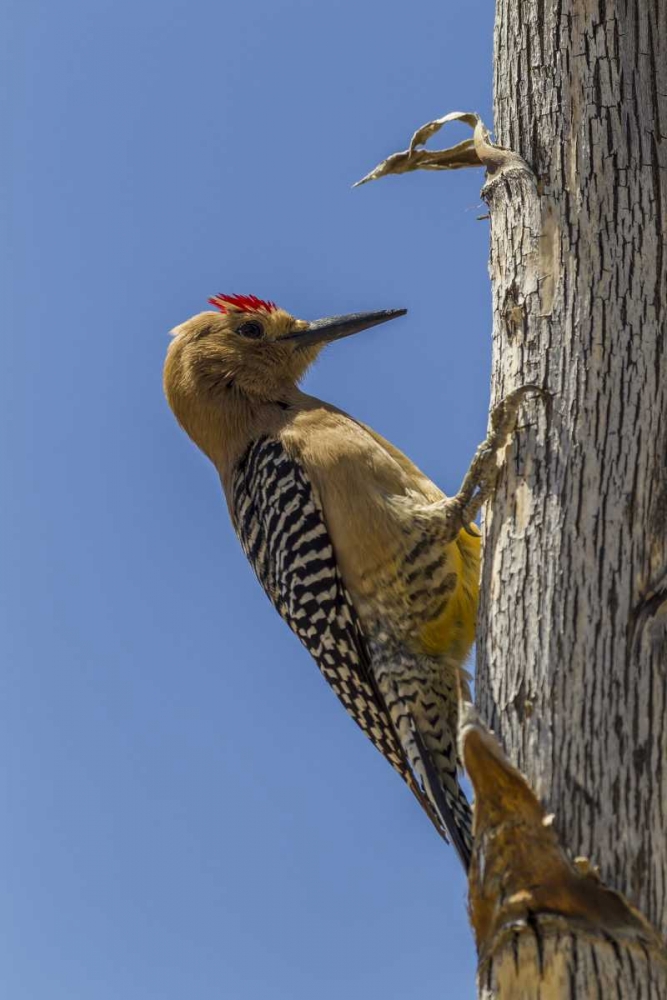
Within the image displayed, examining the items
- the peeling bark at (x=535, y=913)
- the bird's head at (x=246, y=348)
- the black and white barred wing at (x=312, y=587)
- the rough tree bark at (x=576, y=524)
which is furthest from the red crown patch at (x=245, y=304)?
the peeling bark at (x=535, y=913)

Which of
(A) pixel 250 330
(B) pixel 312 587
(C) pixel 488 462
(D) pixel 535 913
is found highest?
(A) pixel 250 330

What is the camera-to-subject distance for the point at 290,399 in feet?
21.3

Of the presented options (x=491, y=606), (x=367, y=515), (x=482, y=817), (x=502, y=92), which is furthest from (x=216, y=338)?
(x=482, y=817)

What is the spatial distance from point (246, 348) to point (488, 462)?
2.47 meters

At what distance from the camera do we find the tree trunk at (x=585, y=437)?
3.44 metres

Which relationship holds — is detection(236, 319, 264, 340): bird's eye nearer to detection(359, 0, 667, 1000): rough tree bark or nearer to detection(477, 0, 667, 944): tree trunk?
detection(359, 0, 667, 1000): rough tree bark

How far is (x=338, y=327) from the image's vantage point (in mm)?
6875

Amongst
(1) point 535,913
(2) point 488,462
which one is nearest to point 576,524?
(2) point 488,462

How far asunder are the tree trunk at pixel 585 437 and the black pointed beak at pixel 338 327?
2335 millimetres

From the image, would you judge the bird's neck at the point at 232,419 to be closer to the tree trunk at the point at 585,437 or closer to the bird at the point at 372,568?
the bird at the point at 372,568

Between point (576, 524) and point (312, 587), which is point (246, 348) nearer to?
point (312, 587)

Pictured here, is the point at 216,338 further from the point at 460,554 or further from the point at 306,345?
the point at 460,554

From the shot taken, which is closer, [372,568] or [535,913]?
[535,913]

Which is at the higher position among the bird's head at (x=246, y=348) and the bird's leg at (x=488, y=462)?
the bird's head at (x=246, y=348)
